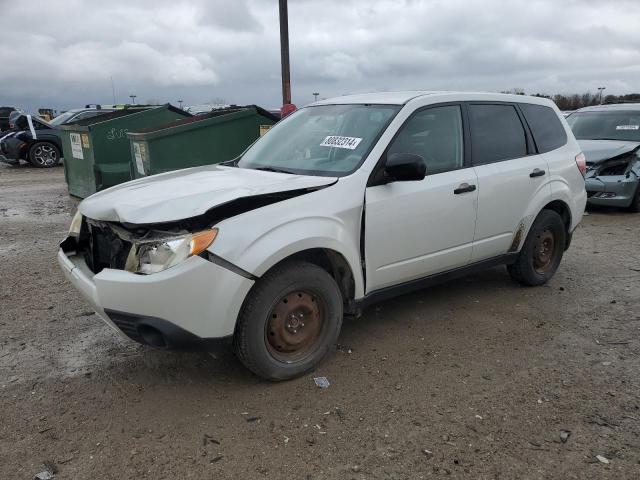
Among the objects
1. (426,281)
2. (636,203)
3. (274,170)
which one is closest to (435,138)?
(426,281)

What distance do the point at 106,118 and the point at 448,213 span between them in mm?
6809

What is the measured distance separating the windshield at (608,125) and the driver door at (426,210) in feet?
21.3

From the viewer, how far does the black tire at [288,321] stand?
317 cm

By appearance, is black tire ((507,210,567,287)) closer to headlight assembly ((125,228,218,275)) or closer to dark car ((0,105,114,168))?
headlight assembly ((125,228,218,275))

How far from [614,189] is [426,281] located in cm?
616

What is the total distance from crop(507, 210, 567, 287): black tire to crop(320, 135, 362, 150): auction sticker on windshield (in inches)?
78.9

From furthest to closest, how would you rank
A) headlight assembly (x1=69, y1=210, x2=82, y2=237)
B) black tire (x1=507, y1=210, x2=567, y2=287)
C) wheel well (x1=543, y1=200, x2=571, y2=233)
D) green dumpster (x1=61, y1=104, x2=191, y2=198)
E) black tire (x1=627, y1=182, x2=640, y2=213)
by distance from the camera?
black tire (x1=627, y1=182, x2=640, y2=213) < green dumpster (x1=61, y1=104, x2=191, y2=198) < wheel well (x1=543, y1=200, x2=571, y2=233) < black tire (x1=507, y1=210, x2=567, y2=287) < headlight assembly (x1=69, y1=210, x2=82, y2=237)

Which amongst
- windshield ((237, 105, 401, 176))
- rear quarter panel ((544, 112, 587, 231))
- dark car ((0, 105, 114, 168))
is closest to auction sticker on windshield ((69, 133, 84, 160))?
windshield ((237, 105, 401, 176))

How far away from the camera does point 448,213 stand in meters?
4.09

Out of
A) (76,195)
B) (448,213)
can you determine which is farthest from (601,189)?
(76,195)

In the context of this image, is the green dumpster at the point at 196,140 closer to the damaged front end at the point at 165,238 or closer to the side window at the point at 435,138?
the damaged front end at the point at 165,238

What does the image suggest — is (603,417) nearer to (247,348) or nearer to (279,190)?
(247,348)

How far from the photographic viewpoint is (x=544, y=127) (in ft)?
16.6

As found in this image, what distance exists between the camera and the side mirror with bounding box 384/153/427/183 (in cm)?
355
